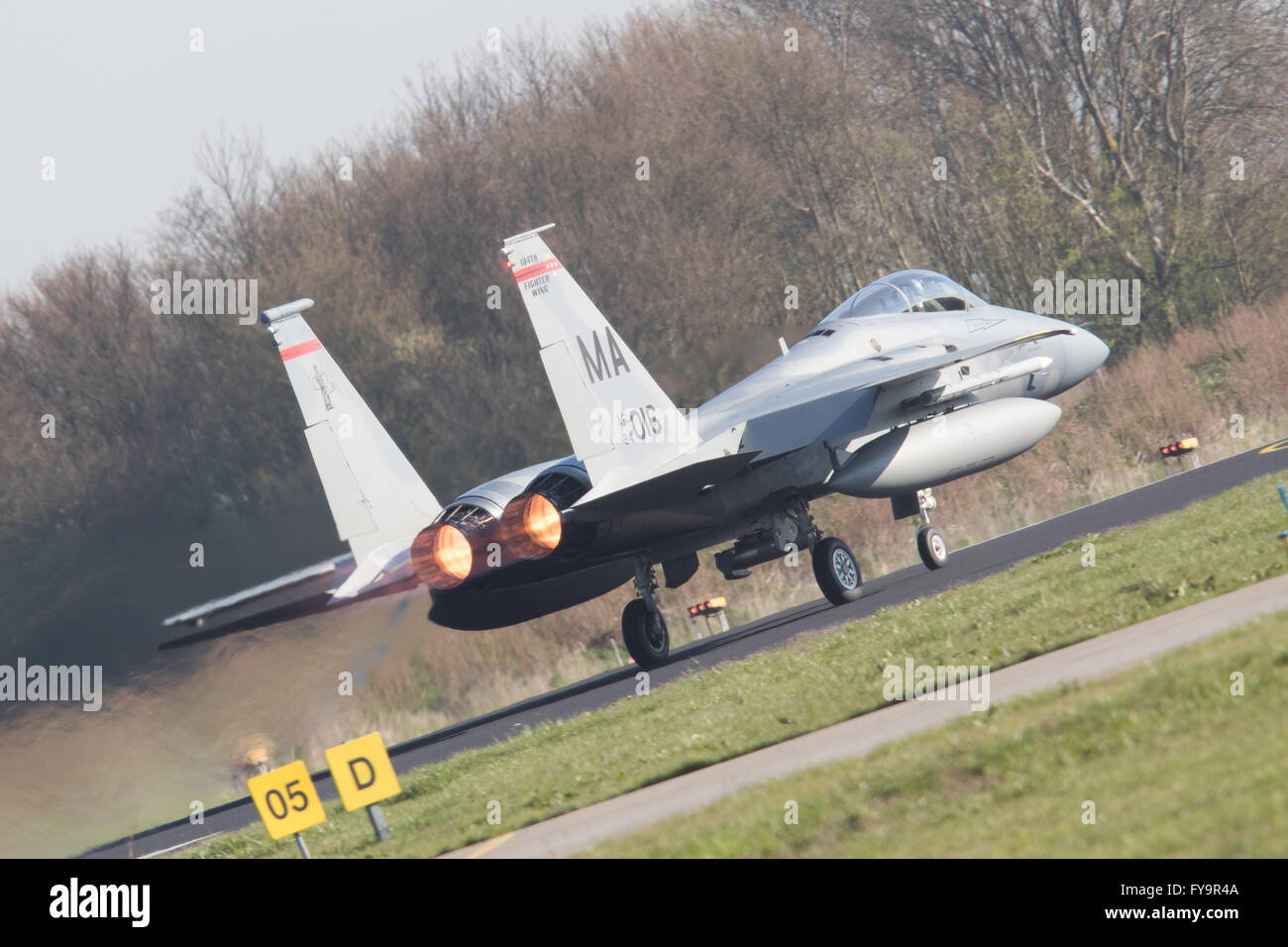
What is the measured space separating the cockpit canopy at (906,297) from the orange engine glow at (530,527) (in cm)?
610

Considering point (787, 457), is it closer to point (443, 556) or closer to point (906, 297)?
point (906, 297)

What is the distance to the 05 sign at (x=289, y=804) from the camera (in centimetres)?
979

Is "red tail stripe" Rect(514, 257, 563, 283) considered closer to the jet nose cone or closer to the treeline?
the jet nose cone

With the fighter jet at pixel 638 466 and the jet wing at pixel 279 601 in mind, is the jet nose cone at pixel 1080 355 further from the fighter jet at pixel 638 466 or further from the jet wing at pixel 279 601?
the jet wing at pixel 279 601

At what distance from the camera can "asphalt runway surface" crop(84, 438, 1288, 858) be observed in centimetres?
1706

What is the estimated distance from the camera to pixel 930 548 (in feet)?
64.7

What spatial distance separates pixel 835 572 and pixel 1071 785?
1153 centimetres

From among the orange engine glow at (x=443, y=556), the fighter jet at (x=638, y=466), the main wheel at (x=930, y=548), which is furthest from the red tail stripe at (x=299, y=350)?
the main wheel at (x=930, y=548)

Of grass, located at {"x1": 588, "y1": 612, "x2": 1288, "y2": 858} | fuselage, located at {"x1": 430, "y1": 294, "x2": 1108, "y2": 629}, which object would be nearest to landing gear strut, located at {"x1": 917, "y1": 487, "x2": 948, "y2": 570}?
fuselage, located at {"x1": 430, "y1": 294, "x2": 1108, "y2": 629}

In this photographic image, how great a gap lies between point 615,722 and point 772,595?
12.7 metres
